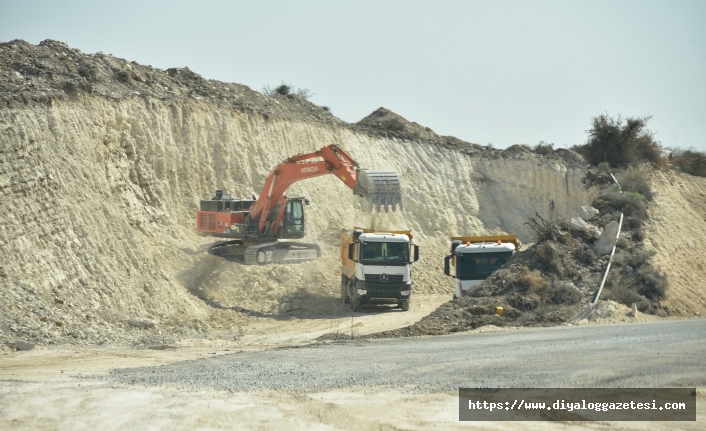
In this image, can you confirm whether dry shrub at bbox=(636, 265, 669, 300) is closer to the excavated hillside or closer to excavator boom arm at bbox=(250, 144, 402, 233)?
excavator boom arm at bbox=(250, 144, 402, 233)

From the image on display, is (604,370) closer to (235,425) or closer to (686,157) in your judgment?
(235,425)

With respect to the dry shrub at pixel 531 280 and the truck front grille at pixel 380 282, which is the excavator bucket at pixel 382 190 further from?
the dry shrub at pixel 531 280

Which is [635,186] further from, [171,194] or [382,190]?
[171,194]

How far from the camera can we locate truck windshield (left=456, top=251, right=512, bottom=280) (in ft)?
79.5

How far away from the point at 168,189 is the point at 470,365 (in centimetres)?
2109

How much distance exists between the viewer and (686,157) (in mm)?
51375

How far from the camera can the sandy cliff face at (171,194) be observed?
814 inches

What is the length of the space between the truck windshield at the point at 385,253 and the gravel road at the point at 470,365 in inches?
319

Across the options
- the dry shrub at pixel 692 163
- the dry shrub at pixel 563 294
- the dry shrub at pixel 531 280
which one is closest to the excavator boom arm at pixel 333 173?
the dry shrub at pixel 531 280

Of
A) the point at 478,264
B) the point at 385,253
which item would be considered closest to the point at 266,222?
the point at 385,253

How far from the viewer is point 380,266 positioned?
2444 centimetres

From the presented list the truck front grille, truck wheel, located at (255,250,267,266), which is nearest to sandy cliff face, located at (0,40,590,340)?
truck wheel, located at (255,250,267,266)

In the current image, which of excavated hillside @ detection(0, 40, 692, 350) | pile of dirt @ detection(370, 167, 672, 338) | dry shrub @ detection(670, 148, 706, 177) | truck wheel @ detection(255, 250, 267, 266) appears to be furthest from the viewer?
dry shrub @ detection(670, 148, 706, 177)

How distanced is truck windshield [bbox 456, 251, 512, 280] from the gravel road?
7763mm
